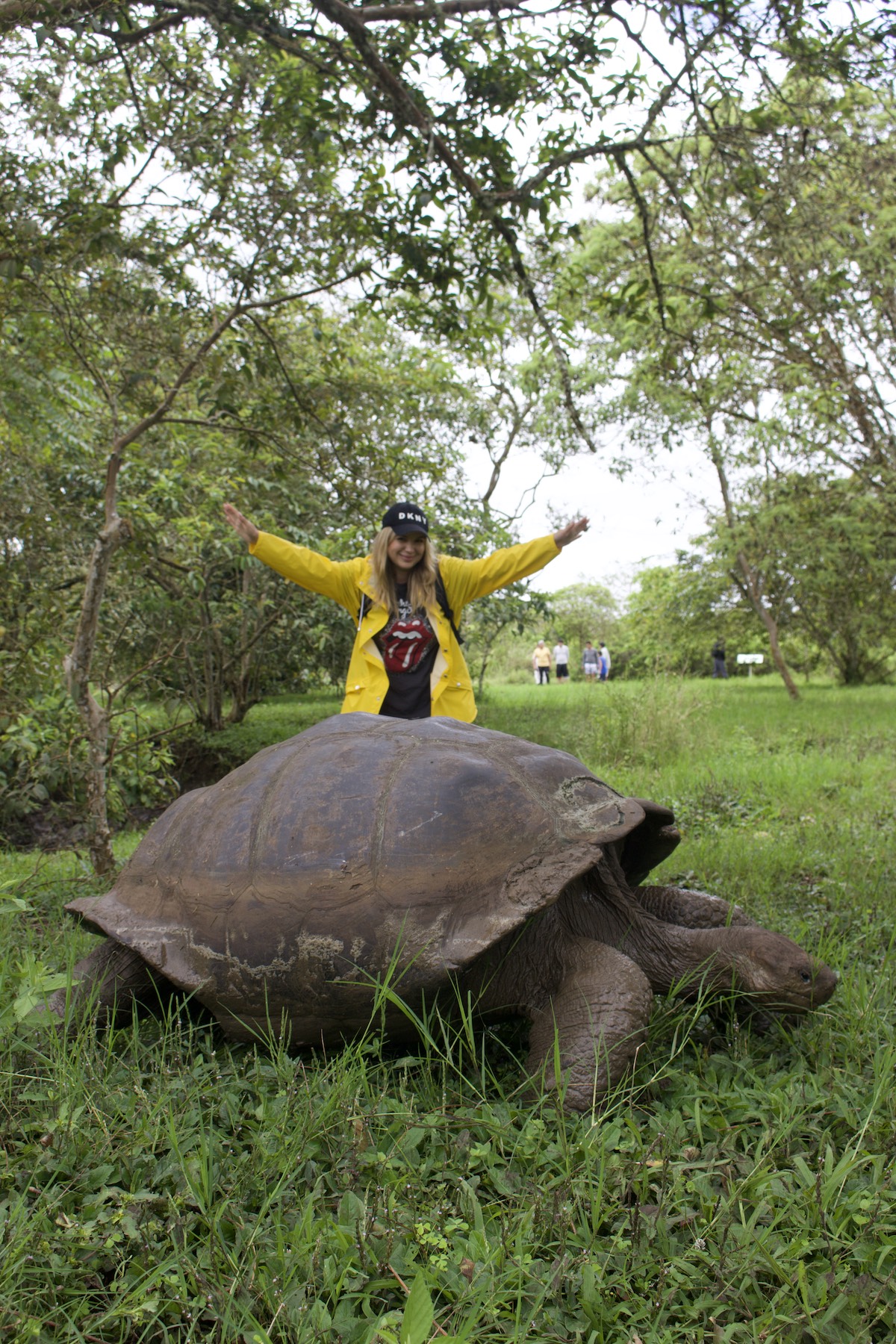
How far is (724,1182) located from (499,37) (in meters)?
4.74

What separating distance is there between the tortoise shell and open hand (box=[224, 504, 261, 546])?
1.37 meters

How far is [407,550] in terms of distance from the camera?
11.7 ft

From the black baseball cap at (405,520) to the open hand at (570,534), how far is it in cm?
59

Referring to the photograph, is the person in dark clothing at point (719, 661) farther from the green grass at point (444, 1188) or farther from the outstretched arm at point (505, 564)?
the green grass at point (444, 1188)

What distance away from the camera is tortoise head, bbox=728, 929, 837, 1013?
2193 millimetres

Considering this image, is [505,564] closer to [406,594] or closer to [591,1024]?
[406,594]

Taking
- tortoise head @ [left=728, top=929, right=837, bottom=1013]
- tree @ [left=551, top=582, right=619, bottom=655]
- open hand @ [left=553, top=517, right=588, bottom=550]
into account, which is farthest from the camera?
tree @ [left=551, top=582, right=619, bottom=655]

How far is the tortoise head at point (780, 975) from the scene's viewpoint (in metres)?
2.19

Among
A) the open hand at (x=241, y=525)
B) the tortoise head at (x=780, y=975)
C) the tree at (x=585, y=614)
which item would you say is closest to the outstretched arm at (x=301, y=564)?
the open hand at (x=241, y=525)

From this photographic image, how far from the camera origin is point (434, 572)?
3.62m

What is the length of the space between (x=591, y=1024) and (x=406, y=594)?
208 centimetres

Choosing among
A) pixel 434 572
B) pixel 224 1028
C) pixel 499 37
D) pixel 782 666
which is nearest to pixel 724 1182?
pixel 224 1028

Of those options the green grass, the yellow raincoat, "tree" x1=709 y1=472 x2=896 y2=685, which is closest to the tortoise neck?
the green grass

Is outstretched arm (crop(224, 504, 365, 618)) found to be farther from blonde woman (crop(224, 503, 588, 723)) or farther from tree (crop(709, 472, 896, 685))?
tree (crop(709, 472, 896, 685))
